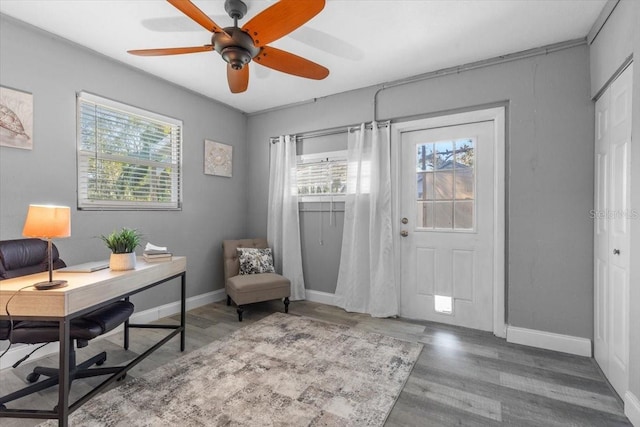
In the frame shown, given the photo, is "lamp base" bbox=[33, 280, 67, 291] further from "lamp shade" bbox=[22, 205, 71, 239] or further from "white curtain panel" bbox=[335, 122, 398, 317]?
"white curtain panel" bbox=[335, 122, 398, 317]

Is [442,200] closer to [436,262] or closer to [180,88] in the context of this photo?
[436,262]

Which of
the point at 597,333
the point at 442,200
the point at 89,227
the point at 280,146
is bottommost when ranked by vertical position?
the point at 597,333

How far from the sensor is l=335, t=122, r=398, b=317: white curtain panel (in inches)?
129

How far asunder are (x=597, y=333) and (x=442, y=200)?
64.0 inches

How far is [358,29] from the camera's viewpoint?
92.0 inches

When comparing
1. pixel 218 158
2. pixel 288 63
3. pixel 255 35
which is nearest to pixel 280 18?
pixel 255 35

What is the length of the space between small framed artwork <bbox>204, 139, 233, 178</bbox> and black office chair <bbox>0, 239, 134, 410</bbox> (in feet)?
6.32

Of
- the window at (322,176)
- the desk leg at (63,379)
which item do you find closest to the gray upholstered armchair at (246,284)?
the window at (322,176)

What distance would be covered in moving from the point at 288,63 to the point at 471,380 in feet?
8.37

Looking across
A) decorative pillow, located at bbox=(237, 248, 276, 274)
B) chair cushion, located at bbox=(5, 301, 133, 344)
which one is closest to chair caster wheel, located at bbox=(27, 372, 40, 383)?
chair cushion, located at bbox=(5, 301, 133, 344)

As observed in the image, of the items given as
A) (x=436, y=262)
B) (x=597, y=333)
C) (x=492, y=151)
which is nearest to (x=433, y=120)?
(x=492, y=151)

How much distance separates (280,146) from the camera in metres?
3.99

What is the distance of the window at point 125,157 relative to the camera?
8.79 ft

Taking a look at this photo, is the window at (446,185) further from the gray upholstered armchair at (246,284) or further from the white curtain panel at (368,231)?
the gray upholstered armchair at (246,284)
